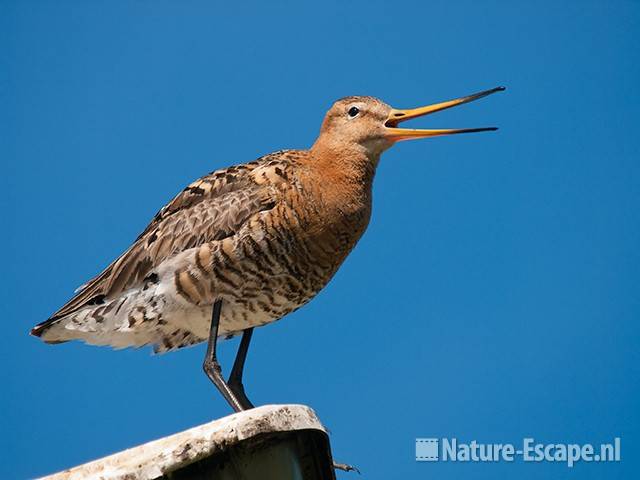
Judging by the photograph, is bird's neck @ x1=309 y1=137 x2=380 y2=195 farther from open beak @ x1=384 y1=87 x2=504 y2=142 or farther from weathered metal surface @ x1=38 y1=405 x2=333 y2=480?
weathered metal surface @ x1=38 y1=405 x2=333 y2=480

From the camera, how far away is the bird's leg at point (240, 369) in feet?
29.8

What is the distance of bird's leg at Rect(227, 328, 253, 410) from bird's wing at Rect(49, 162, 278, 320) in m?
1.11

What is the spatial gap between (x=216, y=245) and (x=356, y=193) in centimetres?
127

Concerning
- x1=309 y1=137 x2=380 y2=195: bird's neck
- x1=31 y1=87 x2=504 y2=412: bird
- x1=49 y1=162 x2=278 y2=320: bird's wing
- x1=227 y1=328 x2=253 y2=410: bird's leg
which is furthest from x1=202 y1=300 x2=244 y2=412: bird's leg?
x1=309 y1=137 x2=380 y2=195: bird's neck

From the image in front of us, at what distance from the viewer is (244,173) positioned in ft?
28.6

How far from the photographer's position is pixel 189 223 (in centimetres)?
851

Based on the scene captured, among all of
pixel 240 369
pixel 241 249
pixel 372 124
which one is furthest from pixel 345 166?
pixel 240 369

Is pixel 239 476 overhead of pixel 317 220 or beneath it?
beneath

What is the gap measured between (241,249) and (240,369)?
1.37 m

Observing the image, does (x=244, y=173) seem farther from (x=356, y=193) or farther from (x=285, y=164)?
(x=356, y=193)

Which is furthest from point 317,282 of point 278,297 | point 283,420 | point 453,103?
point 283,420

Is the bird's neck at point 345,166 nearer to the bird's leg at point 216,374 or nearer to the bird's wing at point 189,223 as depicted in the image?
the bird's wing at point 189,223

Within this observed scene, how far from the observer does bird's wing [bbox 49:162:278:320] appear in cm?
835

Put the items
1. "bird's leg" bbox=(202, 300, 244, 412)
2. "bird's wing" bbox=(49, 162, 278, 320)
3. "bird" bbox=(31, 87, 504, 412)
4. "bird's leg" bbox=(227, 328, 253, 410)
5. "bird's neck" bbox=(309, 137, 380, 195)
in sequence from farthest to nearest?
"bird's leg" bbox=(227, 328, 253, 410) < "bird's neck" bbox=(309, 137, 380, 195) < "bird's leg" bbox=(202, 300, 244, 412) < "bird's wing" bbox=(49, 162, 278, 320) < "bird" bbox=(31, 87, 504, 412)
